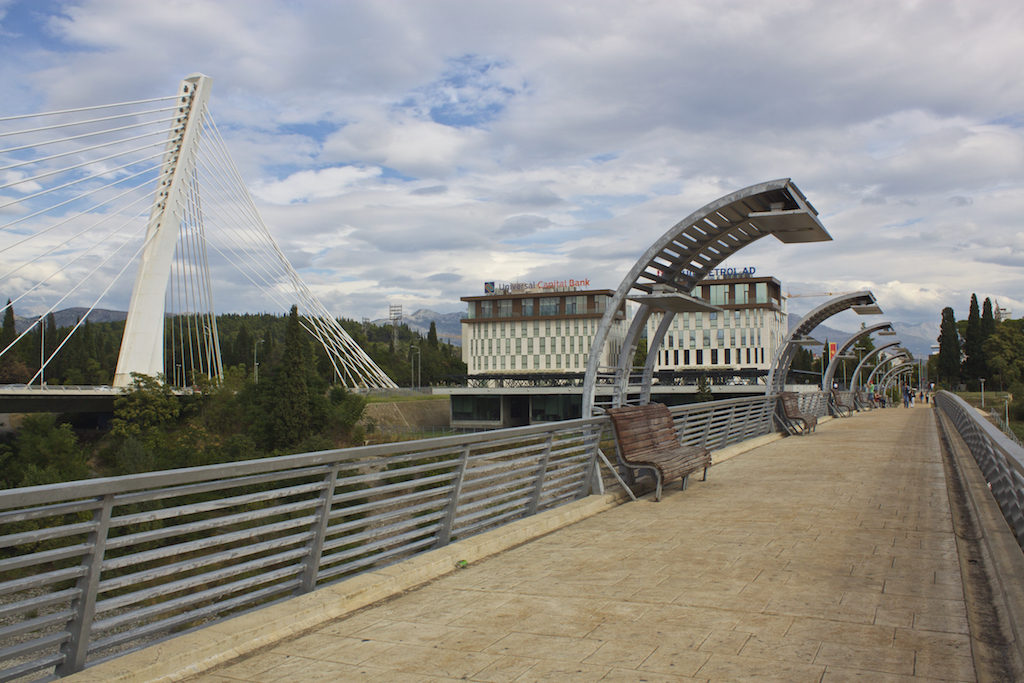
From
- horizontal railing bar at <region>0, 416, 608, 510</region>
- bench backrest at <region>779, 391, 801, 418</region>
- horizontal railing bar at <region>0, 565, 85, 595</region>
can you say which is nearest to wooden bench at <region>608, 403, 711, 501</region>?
horizontal railing bar at <region>0, 416, 608, 510</region>

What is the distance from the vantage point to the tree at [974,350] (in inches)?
3713

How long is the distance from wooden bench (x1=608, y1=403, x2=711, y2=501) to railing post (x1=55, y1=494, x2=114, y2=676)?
5.75 metres

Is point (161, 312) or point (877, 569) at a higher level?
point (161, 312)

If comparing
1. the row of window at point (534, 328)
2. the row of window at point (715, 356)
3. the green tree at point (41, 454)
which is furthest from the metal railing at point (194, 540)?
the row of window at point (715, 356)

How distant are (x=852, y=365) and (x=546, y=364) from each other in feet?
162

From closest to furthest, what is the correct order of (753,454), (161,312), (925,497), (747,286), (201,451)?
(925,497) → (753,454) → (161,312) → (201,451) → (747,286)

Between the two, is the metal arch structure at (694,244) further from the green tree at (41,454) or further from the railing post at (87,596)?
the green tree at (41,454)

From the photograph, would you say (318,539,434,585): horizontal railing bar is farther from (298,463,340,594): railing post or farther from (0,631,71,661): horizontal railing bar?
(0,631,71,661): horizontal railing bar

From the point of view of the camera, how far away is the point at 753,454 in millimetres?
14508

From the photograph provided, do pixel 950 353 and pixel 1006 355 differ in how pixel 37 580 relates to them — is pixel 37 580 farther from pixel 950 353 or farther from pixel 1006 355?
pixel 950 353

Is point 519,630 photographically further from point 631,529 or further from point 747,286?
point 747,286

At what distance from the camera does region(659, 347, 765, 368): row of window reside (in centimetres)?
9844

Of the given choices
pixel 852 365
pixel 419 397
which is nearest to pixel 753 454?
pixel 419 397

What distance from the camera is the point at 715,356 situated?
100 metres
